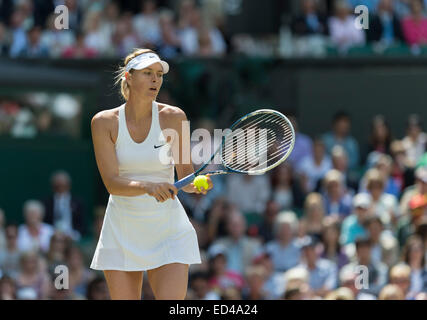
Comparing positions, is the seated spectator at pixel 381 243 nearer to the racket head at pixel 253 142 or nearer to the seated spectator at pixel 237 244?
the seated spectator at pixel 237 244

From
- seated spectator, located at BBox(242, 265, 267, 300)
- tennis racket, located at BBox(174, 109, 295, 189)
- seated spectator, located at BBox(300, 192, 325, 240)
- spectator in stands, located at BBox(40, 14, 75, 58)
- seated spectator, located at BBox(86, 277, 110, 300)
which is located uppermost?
spectator in stands, located at BBox(40, 14, 75, 58)

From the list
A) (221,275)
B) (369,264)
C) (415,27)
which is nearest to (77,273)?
(221,275)

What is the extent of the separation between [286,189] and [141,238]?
18.8 feet

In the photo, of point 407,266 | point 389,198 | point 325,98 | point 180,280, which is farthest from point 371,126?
point 180,280

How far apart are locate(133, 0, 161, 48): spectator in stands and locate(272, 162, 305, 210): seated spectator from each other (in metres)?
2.16

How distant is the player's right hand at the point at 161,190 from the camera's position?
4.37 meters

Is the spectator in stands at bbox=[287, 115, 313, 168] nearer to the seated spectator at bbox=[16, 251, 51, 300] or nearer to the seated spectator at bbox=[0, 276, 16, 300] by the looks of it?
the seated spectator at bbox=[16, 251, 51, 300]

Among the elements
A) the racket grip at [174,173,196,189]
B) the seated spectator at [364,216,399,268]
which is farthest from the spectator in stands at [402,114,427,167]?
the racket grip at [174,173,196,189]

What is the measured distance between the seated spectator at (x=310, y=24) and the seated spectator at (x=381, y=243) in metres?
3.44

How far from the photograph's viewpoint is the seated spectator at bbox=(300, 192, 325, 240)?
930cm

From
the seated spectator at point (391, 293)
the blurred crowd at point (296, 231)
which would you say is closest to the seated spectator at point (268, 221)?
the blurred crowd at point (296, 231)

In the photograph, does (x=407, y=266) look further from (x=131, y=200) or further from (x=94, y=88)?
(x=94, y=88)

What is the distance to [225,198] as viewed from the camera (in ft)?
33.2

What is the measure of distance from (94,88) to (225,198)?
2221mm
